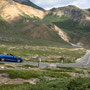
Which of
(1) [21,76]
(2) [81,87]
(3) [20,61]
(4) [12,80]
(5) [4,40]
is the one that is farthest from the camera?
(5) [4,40]

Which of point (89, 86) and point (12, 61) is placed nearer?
point (89, 86)

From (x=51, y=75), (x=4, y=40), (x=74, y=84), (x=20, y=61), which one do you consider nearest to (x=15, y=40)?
(x=4, y=40)

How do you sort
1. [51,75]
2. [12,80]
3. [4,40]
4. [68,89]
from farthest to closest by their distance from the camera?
[4,40], [51,75], [12,80], [68,89]

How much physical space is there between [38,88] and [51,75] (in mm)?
14411

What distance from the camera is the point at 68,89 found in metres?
15.3

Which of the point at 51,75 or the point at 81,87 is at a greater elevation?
the point at 81,87

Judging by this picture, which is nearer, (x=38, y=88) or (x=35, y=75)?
(x=38, y=88)

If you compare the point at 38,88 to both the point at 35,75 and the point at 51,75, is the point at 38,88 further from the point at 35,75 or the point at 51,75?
the point at 51,75

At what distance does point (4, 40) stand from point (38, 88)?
160m

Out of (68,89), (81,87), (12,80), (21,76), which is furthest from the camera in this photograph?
(21,76)

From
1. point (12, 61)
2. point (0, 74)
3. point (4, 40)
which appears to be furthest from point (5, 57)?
point (4, 40)

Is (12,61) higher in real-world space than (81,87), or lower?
lower

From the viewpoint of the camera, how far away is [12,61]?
1660 inches

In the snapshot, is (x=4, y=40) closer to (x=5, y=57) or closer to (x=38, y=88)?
(x=5, y=57)
